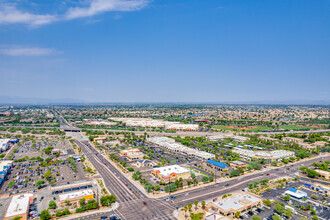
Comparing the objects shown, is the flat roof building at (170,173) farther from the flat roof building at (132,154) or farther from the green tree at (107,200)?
the flat roof building at (132,154)

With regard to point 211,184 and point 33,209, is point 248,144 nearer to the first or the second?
point 211,184

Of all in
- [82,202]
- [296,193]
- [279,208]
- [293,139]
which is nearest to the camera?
[279,208]

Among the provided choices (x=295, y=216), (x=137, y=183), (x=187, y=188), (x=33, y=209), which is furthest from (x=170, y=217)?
(x=33, y=209)

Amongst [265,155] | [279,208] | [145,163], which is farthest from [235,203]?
[265,155]

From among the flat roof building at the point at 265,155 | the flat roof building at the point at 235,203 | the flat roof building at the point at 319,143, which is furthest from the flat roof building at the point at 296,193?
the flat roof building at the point at 319,143

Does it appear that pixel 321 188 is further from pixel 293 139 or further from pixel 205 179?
pixel 293 139

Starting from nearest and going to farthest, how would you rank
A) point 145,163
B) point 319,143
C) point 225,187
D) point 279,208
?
point 279,208 < point 225,187 < point 145,163 < point 319,143

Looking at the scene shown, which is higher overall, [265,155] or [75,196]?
[265,155]
